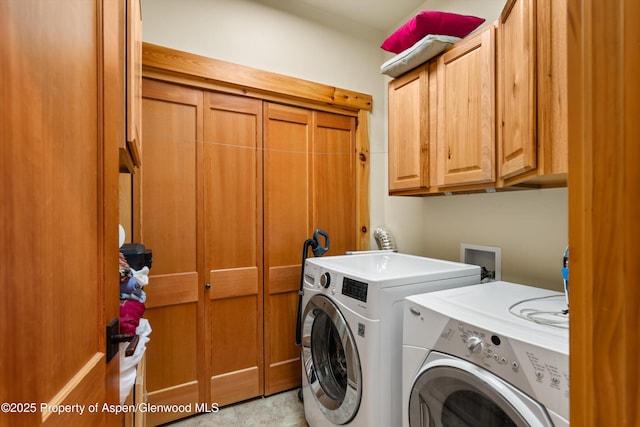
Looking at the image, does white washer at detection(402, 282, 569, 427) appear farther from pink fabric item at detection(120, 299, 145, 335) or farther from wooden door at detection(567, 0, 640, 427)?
pink fabric item at detection(120, 299, 145, 335)

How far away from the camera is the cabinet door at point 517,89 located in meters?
1.01

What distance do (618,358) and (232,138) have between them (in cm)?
208

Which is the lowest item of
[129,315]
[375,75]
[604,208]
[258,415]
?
[258,415]

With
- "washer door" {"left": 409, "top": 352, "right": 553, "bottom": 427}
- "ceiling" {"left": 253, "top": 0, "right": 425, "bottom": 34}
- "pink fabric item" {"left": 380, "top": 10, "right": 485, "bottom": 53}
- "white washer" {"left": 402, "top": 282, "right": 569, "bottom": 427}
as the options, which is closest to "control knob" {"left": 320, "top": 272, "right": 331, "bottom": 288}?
"white washer" {"left": 402, "top": 282, "right": 569, "bottom": 427}

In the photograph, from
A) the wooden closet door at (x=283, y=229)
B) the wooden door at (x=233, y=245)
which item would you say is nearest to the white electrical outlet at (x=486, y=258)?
the wooden closet door at (x=283, y=229)

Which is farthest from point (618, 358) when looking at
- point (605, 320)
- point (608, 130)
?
point (608, 130)

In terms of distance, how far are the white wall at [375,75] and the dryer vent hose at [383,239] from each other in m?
0.07

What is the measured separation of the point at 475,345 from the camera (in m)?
0.87

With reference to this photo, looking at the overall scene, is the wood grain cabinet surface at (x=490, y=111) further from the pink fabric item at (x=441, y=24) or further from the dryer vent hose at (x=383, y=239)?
the dryer vent hose at (x=383, y=239)

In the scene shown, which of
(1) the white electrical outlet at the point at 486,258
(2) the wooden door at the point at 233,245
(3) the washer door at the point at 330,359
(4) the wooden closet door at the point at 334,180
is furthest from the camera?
(4) the wooden closet door at the point at 334,180

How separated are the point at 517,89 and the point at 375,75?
167 centimetres

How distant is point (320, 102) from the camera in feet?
7.63

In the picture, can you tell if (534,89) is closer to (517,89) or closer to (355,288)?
(517,89)

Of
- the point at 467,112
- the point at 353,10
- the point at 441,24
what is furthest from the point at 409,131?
the point at 353,10
